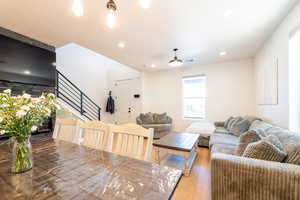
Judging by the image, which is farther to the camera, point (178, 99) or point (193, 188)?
point (178, 99)

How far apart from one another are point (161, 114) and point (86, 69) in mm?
3503

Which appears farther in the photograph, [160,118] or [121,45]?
[160,118]

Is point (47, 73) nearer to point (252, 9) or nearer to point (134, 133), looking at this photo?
point (134, 133)

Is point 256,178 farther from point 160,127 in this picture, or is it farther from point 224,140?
point 160,127

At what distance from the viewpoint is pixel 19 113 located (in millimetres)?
793

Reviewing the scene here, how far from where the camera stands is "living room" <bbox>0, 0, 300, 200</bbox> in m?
0.84

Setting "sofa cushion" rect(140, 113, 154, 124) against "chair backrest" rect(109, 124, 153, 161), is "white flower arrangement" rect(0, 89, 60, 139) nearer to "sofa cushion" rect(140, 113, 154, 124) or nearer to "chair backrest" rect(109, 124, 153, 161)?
"chair backrest" rect(109, 124, 153, 161)

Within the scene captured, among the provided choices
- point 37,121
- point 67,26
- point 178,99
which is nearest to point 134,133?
point 37,121

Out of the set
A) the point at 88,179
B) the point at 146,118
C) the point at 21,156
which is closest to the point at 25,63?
the point at 21,156

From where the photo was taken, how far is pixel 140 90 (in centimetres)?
521

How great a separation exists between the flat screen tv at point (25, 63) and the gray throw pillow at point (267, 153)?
3540 mm

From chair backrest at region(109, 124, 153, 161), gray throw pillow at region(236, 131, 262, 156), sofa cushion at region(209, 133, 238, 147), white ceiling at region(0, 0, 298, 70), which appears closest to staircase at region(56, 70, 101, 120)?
white ceiling at region(0, 0, 298, 70)

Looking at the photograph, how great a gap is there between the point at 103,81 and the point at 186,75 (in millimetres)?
3677

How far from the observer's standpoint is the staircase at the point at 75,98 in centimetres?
400
